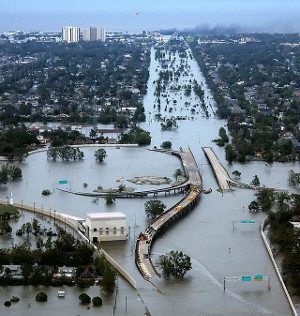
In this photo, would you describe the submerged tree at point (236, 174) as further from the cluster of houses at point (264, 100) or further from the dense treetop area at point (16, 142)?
the dense treetop area at point (16, 142)

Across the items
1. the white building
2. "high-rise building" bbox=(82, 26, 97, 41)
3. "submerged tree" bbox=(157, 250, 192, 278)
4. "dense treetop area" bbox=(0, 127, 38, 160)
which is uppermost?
"submerged tree" bbox=(157, 250, 192, 278)

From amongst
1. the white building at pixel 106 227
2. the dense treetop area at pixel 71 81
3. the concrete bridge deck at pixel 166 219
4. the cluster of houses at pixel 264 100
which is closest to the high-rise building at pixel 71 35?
the dense treetop area at pixel 71 81

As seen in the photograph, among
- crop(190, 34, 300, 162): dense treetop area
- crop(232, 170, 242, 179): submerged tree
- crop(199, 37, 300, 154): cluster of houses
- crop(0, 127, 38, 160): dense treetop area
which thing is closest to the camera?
crop(232, 170, 242, 179): submerged tree

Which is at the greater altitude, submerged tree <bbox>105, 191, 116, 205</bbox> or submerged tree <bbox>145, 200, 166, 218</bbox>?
submerged tree <bbox>145, 200, 166, 218</bbox>

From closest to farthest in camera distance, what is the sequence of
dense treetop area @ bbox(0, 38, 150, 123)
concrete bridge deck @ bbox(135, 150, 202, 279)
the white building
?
1. concrete bridge deck @ bbox(135, 150, 202, 279)
2. the white building
3. dense treetop area @ bbox(0, 38, 150, 123)

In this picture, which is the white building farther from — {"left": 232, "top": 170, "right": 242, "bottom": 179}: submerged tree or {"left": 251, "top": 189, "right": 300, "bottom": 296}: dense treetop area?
{"left": 232, "top": 170, "right": 242, "bottom": 179}: submerged tree

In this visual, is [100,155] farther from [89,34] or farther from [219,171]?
[89,34]

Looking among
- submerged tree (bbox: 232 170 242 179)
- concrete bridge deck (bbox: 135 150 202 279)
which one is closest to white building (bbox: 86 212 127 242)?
concrete bridge deck (bbox: 135 150 202 279)
